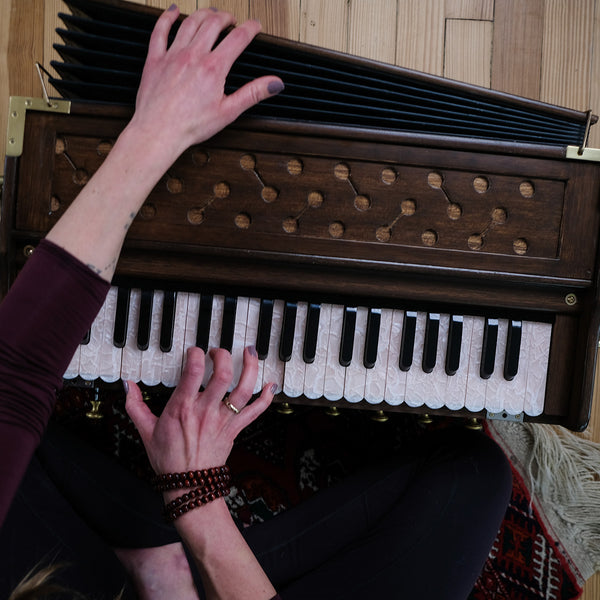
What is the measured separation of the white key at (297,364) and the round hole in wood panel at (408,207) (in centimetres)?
21

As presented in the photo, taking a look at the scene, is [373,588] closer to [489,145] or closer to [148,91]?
[489,145]

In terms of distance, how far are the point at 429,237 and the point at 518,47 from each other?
0.69 m

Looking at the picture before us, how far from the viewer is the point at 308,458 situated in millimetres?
1230

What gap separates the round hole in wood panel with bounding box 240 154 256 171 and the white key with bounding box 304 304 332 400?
9.6 inches

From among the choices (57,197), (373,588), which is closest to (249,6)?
(57,197)

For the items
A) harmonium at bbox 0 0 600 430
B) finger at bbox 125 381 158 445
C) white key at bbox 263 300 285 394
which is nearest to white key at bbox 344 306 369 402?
harmonium at bbox 0 0 600 430

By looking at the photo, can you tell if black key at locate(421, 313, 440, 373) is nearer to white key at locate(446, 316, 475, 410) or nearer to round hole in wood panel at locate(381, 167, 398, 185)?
white key at locate(446, 316, 475, 410)

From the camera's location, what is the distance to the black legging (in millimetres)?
933

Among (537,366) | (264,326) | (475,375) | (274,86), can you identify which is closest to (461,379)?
(475,375)

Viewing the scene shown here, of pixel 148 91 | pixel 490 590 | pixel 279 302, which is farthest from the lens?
pixel 490 590

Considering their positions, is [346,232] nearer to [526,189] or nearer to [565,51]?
[526,189]

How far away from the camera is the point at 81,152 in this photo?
0.85 metres

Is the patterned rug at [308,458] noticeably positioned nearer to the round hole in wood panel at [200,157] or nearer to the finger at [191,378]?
the finger at [191,378]

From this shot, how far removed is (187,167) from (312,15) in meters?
0.62
